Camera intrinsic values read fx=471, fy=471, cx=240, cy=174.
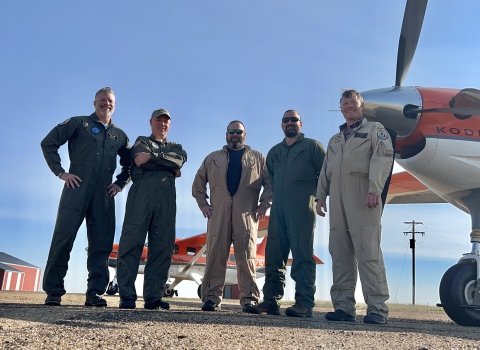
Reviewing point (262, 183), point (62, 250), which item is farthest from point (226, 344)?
point (262, 183)

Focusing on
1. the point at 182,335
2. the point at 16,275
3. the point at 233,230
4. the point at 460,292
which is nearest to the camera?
the point at 182,335

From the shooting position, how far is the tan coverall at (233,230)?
15.5 feet

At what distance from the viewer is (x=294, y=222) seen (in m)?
4.50

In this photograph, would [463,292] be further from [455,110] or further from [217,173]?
[217,173]

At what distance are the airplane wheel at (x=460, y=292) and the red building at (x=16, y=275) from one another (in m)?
28.2

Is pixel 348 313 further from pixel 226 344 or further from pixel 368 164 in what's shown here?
pixel 226 344

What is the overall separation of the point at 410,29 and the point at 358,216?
3.06 meters

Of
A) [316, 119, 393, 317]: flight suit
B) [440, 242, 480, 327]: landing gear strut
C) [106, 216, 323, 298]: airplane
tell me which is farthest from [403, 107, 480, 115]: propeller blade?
[106, 216, 323, 298]: airplane

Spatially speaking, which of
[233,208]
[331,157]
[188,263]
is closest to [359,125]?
[331,157]

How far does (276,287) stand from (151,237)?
51.4 inches

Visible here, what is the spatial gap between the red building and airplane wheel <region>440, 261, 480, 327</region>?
28.2 m

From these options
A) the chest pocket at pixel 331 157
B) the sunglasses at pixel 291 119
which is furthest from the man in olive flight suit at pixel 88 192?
the chest pocket at pixel 331 157

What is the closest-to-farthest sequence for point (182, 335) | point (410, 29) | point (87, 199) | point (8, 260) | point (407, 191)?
point (182, 335) → point (87, 199) → point (410, 29) → point (407, 191) → point (8, 260)

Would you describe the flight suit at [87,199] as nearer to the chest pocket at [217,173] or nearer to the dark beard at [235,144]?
the chest pocket at [217,173]
